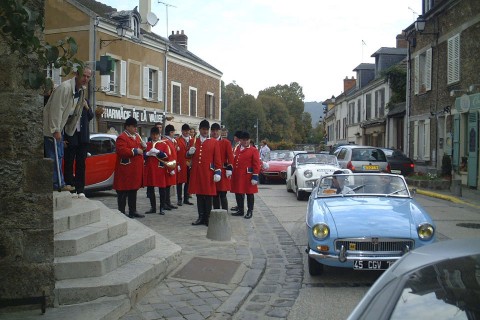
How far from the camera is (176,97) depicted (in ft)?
116

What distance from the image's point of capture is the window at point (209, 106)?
4076 centimetres

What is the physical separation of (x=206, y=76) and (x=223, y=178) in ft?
99.5

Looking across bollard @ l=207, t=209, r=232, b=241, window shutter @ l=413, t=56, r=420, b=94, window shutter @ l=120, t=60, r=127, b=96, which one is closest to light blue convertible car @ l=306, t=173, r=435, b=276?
bollard @ l=207, t=209, r=232, b=241

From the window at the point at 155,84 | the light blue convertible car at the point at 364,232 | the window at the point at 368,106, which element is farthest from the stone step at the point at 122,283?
the window at the point at 368,106

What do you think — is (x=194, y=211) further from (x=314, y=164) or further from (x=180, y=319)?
(x=180, y=319)

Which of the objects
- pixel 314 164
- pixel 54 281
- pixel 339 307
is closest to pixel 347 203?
pixel 339 307

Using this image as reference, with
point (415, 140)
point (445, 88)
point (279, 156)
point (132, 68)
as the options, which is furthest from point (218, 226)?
point (132, 68)

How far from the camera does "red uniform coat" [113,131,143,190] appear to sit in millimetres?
9867

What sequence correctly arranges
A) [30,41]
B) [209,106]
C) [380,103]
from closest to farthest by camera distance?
[30,41] < [380,103] < [209,106]

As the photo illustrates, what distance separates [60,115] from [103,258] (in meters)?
2.25

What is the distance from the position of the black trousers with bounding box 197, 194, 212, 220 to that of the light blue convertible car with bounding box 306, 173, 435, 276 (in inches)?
112

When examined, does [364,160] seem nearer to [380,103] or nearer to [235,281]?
[235,281]

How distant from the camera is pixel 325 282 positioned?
21.9ft

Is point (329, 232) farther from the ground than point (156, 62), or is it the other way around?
point (156, 62)
